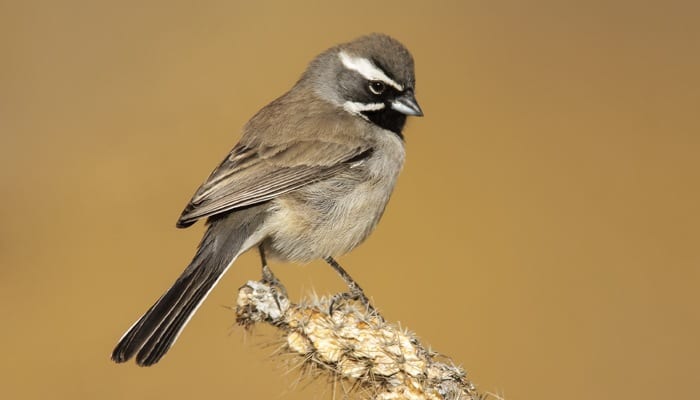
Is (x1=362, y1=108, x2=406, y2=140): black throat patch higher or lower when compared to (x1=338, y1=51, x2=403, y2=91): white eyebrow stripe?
lower

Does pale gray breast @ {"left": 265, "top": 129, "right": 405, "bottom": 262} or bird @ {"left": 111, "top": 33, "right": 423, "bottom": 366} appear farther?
pale gray breast @ {"left": 265, "top": 129, "right": 405, "bottom": 262}

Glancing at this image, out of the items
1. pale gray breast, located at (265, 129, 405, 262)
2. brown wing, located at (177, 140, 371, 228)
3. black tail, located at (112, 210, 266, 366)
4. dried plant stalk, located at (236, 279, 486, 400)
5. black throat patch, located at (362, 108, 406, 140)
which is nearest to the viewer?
dried plant stalk, located at (236, 279, 486, 400)

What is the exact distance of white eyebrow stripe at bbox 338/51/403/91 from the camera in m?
5.11

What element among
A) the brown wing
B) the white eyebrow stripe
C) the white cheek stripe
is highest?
the white eyebrow stripe

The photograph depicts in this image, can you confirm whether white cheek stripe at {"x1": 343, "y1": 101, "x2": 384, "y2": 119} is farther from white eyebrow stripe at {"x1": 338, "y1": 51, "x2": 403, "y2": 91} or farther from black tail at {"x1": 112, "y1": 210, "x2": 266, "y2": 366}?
black tail at {"x1": 112, "y1": 210, "x2": 266, "y2": 366}

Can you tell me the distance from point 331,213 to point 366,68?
86 cm

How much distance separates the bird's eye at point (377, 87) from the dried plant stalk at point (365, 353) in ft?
6.32

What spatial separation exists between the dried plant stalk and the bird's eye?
1927 mm

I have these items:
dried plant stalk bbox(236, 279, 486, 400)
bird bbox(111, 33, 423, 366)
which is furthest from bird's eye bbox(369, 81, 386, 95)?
dried plant stalk bbox(236, 279, 486, 400)

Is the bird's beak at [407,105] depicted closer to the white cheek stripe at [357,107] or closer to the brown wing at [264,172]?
the white cheek stripe at [357,107]

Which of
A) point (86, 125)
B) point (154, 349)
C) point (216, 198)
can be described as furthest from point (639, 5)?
point (154, 349)

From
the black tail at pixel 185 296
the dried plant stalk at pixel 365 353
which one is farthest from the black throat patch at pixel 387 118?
the dried plant stalk at pixel 365 353

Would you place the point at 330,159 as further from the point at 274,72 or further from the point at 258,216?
the point at 274,72

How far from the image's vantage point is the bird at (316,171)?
4672 millimetres
